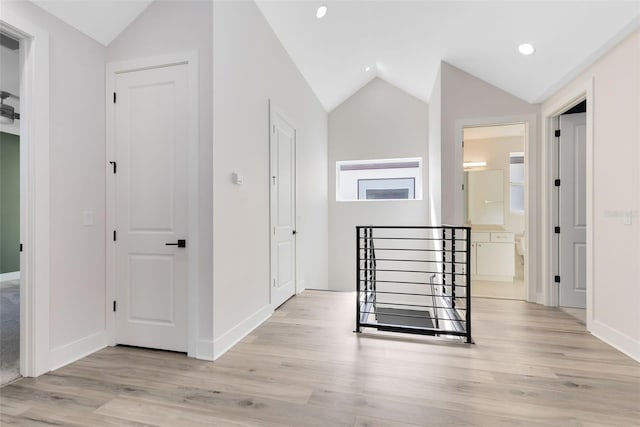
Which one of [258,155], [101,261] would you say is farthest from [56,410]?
[258,155]

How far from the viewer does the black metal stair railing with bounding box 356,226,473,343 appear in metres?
2.83

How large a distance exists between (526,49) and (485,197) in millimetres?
3203

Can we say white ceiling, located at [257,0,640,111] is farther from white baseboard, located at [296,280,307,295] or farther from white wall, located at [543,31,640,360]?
white baseboard, located at [296,280,307,295]

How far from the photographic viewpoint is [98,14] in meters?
2.35

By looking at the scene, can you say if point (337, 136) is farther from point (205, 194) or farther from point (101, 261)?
point (101, 261)

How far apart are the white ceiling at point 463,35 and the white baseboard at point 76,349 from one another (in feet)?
11.5

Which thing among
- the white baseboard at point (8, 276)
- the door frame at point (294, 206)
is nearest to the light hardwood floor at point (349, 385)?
the door frame at point (294, 206)

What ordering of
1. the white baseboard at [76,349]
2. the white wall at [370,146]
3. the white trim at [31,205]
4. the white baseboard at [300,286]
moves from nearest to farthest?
the white trim at [31,205] → the white baseboard at [76,349] → the white baseboard at [300,286] → the white wall at [370,146]

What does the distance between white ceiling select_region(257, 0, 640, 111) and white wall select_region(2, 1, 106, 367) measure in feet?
5.86

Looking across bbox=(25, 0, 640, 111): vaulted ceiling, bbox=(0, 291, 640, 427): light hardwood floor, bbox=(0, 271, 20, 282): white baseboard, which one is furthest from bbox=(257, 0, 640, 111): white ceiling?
bbox=(0, 271, 20, 282): white baseboard

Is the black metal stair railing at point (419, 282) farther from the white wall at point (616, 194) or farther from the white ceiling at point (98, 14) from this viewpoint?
the white ceiling at point (98, 14)

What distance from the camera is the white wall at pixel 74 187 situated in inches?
86.4

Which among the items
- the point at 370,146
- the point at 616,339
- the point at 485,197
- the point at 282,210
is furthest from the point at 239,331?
the point at 485,197

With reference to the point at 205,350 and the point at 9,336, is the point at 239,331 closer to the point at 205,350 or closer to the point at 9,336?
the point at 205,350
